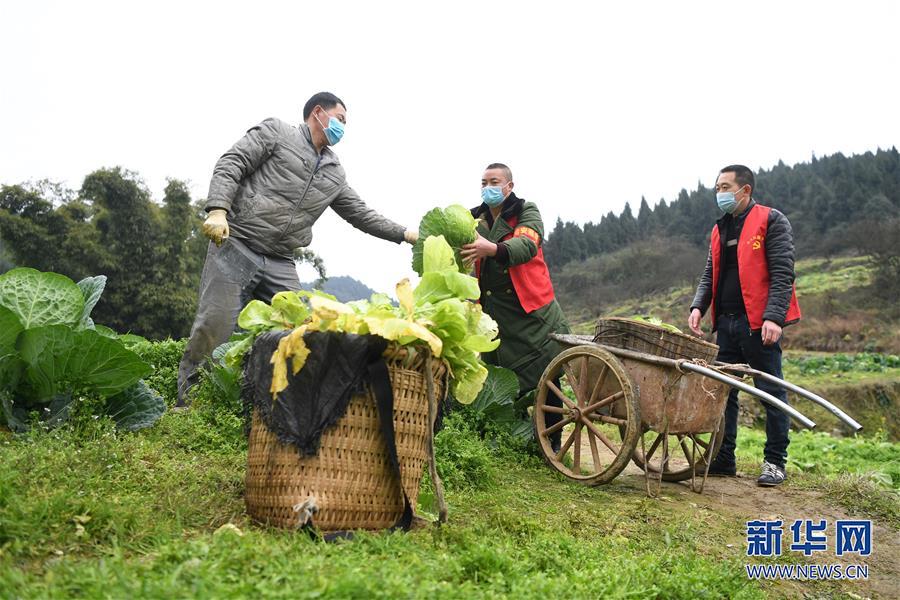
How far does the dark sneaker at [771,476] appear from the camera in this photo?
5242 mm

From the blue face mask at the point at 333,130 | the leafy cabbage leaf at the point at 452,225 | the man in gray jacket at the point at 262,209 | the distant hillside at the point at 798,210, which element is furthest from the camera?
the distant hillside at the point at 798,210

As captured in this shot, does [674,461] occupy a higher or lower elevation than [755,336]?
lower

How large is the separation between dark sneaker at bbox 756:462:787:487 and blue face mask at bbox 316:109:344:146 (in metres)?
4.07

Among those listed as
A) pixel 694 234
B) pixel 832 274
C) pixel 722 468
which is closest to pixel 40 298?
pixel 722 468

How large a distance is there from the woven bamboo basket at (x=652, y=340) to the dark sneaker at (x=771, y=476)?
1.39 metres

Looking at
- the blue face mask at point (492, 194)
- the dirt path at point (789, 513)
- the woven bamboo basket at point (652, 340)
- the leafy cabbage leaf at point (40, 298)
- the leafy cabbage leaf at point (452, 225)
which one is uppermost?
the blue face mask at point (492, 194)

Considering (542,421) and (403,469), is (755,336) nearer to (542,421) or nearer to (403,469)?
(542,421)

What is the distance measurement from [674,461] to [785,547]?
251 centimetres

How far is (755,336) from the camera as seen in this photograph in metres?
5.23

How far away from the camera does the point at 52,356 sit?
356 cm

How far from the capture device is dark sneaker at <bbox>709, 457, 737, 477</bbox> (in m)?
5.63

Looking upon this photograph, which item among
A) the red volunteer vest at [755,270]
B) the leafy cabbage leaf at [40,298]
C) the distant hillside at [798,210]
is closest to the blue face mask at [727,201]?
the red volunteer vest at [755,270]

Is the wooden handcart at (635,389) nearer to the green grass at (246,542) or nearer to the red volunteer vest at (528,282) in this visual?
the red volunteer vest at (528,282)

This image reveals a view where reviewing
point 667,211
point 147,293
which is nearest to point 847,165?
point 667,211
